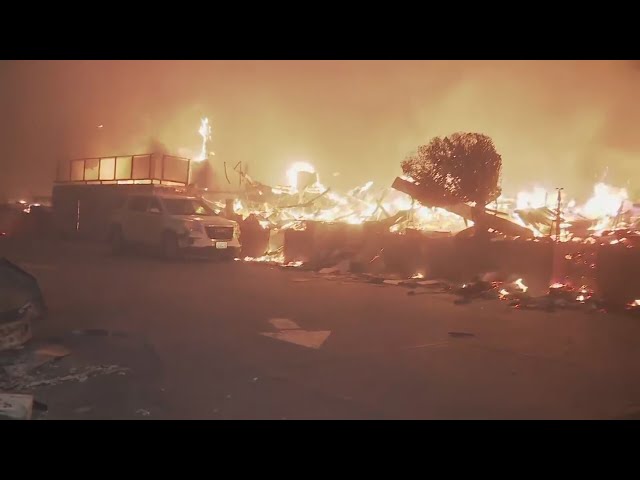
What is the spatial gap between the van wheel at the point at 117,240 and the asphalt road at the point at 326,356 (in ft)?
20.1

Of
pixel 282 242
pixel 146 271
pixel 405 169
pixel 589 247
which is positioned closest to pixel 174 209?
pixel 146 271

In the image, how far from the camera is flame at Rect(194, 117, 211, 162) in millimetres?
31078

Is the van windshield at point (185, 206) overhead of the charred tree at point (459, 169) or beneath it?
beneath

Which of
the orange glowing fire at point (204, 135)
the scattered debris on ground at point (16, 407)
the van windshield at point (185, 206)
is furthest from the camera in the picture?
the orange glowing fire at point (204, 135)

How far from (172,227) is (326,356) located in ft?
32.4

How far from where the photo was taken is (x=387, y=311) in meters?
8.57

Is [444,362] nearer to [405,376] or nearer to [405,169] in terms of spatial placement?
[405,376]

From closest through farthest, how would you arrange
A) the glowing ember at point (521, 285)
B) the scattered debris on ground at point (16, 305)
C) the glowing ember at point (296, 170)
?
the scattered debris on ground at point (16, 305)
the glowing ember at point (521, 285)
the glowing ember at point (296, 170)

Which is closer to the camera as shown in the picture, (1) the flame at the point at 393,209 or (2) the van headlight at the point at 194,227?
(2) the van headlight at the point at 194,227

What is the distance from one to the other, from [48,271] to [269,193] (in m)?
13.6

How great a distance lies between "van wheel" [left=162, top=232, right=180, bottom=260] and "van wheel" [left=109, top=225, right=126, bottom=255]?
85.6 inches

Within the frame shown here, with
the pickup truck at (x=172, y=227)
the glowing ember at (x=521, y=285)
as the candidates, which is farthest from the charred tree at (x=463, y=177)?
the pickup truck at (x=172, y=227)

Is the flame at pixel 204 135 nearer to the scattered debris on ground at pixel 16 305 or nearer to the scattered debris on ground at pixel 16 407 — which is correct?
the scattered debris on ground at pixel 16 305

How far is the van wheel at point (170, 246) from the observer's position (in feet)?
47.4
